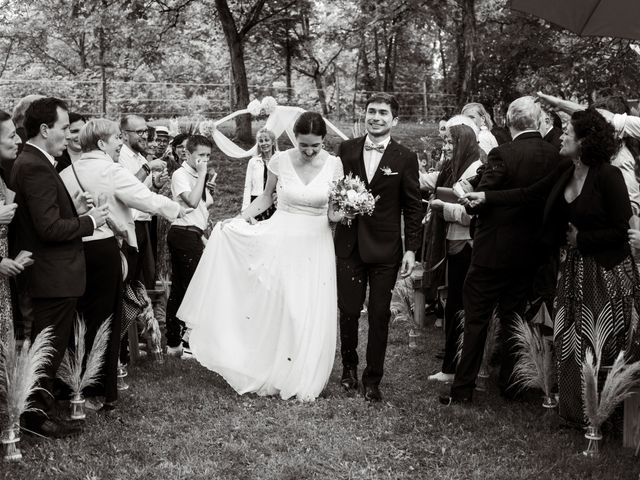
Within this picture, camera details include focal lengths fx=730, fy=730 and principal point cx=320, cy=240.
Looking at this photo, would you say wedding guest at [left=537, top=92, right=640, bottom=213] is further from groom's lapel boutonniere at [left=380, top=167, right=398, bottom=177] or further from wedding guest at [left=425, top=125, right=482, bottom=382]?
groom's lapel boutonniere at [left=380, top=167, right=398, bottom=177]

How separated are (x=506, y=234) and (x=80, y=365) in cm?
329

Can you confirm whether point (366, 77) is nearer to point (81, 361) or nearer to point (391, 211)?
point (391, 211)

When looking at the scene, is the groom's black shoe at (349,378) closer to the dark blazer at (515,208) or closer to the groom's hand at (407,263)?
the groom's hand at (407,263)

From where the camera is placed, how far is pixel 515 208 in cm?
554

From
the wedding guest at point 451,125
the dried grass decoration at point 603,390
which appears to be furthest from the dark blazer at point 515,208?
the wedding guest at point 451,125

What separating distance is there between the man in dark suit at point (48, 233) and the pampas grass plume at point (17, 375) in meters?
0.22

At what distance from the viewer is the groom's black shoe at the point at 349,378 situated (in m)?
6.17

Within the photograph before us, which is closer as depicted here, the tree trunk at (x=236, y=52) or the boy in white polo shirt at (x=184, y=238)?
the boy in white polo shirt at (x=184, y=238)

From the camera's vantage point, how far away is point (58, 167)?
5.61 meters

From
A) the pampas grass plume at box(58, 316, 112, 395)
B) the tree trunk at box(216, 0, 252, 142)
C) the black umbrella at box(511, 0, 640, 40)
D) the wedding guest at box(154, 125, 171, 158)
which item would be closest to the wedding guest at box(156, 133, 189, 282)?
the wedding guest at box(154, 125, 171, 158)

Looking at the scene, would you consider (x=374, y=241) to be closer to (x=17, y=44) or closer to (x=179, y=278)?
(x=179, y=278)

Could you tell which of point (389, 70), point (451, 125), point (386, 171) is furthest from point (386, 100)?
point (389, 70)

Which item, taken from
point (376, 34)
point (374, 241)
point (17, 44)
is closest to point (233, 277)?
point (374, 241)

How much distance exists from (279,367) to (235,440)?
1103 mm
